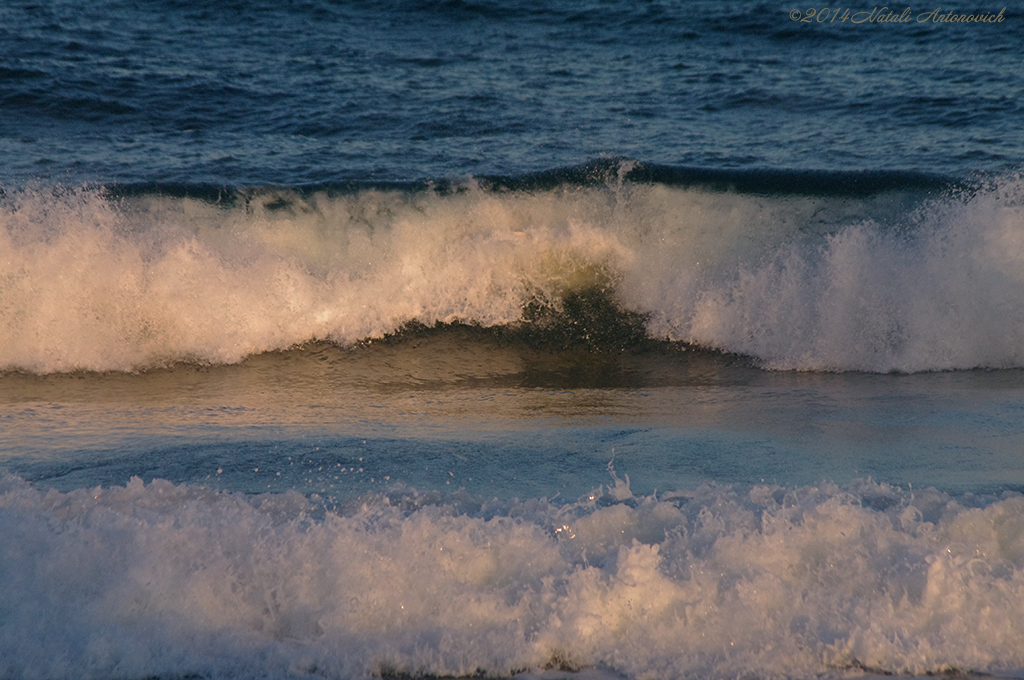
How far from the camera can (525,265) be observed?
6.26m

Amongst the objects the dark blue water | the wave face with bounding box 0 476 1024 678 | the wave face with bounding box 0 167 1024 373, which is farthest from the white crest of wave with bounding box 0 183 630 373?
the wave face with bounding box 0 476 1024 678

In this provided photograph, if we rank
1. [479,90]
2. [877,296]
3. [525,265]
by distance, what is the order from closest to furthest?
[877,296]
[525,265]
[479,90]

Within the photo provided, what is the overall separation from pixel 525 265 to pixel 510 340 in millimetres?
643

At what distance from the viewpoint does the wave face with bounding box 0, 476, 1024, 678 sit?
89.9 inches

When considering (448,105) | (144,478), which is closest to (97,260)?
(144,478)

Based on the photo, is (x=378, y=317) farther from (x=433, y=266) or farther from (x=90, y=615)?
(x=90, y=615)

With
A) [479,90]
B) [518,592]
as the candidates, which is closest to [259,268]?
[479,90]

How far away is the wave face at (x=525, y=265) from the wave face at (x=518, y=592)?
3035 mm

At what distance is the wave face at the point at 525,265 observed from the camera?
5633 millimetres

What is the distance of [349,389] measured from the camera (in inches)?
200

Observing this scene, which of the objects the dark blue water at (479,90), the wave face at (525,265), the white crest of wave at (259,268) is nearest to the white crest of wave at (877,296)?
the wave face at (525,265)

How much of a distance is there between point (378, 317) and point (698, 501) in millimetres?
3616

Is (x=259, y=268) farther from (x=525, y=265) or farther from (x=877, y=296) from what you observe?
(x=877, y=296)

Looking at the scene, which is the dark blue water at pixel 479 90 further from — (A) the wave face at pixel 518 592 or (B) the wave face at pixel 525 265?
(A) the wave face at pixel 518 592
